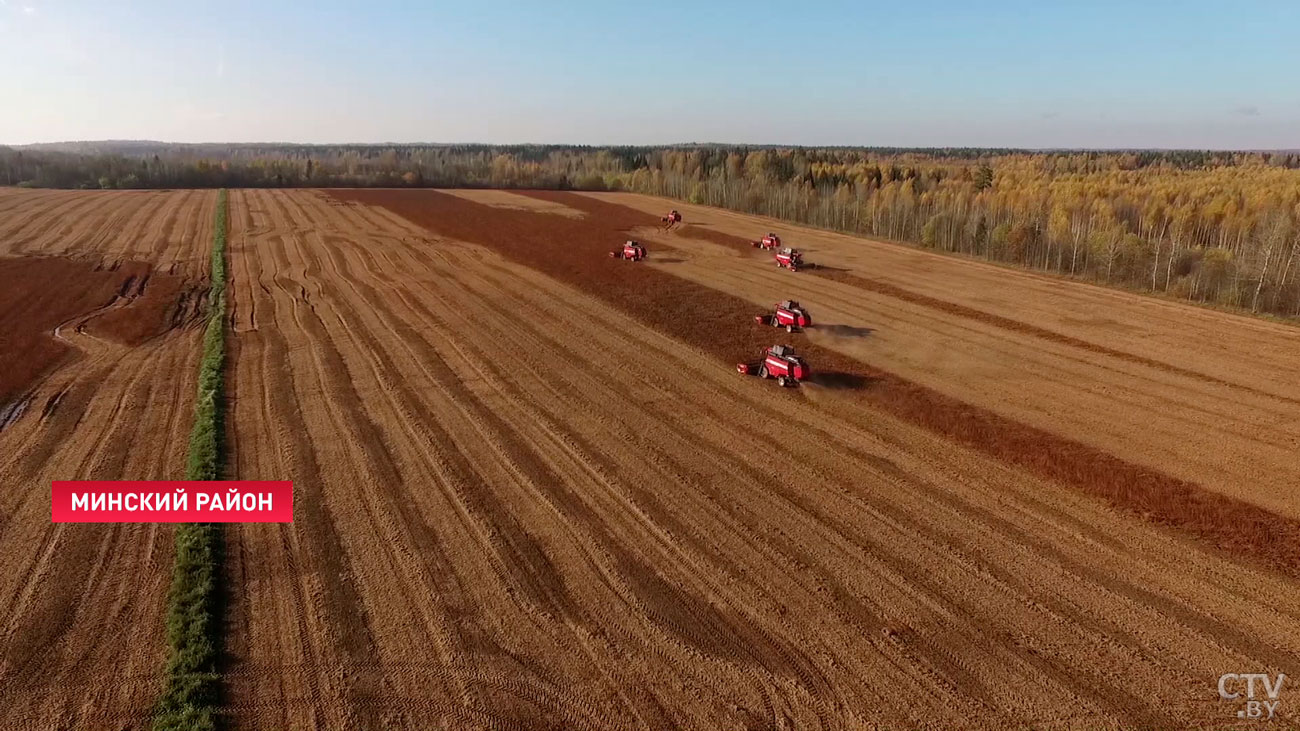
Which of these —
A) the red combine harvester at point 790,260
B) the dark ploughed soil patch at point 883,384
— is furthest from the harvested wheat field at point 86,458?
the red combine harvester at point 790,260

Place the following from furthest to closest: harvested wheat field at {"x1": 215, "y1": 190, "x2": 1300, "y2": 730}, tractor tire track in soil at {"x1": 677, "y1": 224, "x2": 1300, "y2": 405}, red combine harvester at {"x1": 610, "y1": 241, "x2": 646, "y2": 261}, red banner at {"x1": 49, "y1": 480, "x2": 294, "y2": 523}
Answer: red combine harvester at {"x1": 610, "y1": 241, "x2": 646, "y2": 261} < tractor tire track in soil at {"x1": 677, "y1": 224, "x2": 1300, "y2": 405} < red banner at {"x1": 49, "y1": 480, "x2": 294, "y2": 523} < harvested wheat field at {"x1": 215, "y1": 190, "x2": 1300, "y2": 730}

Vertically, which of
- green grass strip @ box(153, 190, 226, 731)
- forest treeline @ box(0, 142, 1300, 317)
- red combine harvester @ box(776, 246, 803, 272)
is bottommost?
green grass strip @ box(153, 190, 226, 731)

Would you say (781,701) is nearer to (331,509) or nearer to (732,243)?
(331,509)

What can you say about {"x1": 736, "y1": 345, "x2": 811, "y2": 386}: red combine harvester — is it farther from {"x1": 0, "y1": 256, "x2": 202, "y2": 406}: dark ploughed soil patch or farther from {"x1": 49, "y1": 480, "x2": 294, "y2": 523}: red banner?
{"x1": 0, "y1": 256, "x2": 202, "y2": 406}: dark ploughed soil patch

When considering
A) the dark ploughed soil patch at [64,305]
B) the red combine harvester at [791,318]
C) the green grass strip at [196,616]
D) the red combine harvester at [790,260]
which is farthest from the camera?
the red combine harvester at [790,260]

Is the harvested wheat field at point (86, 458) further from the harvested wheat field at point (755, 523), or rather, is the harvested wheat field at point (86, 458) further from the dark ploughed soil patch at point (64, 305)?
the harvested wheat field at point (755, 523)

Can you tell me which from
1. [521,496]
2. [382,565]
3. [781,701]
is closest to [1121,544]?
[781,701]

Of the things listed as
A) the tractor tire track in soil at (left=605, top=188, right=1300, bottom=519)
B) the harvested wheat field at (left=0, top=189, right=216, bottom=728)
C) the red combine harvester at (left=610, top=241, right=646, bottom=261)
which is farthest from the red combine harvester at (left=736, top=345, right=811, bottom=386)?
the red combine harvester at (left=610, top=241, right=646, bottom=261)
